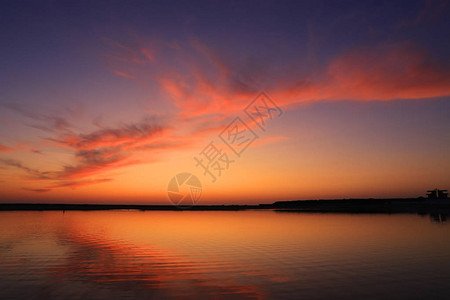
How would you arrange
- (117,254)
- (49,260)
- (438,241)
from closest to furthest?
(49,260) < (117,254) < (438,241)

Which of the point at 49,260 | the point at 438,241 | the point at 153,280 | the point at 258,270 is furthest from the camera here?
the point at 438,241

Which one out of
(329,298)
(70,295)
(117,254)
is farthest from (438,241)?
(70,295)

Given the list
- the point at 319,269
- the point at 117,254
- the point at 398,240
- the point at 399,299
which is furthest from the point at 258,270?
the point at 398,240

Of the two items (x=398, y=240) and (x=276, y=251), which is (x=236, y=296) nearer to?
(x=276, y=251)

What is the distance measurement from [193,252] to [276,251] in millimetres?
7035

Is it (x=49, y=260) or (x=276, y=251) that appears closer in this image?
(x=49, y=260)

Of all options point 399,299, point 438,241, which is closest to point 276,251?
point 399,299

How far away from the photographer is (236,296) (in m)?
15.0

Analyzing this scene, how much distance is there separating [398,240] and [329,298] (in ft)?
81.7

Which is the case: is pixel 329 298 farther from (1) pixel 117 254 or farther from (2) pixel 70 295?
(1) pixel 117 254

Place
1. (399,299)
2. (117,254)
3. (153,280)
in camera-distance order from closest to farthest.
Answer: (399,299)
(153,280)
(117,254)

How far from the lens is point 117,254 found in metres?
27.7

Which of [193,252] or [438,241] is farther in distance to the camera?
[438,241]

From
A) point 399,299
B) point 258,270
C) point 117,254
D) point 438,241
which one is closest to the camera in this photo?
point 399,299
